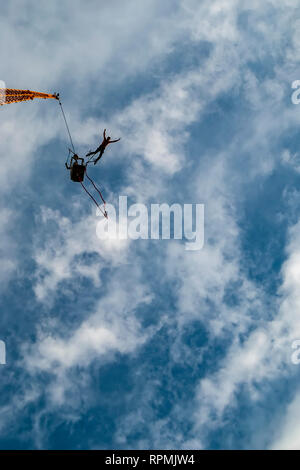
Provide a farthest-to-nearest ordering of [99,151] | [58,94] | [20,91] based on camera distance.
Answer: [20,91]
[58,94]
[99,151]

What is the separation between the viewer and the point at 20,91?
62188mm
